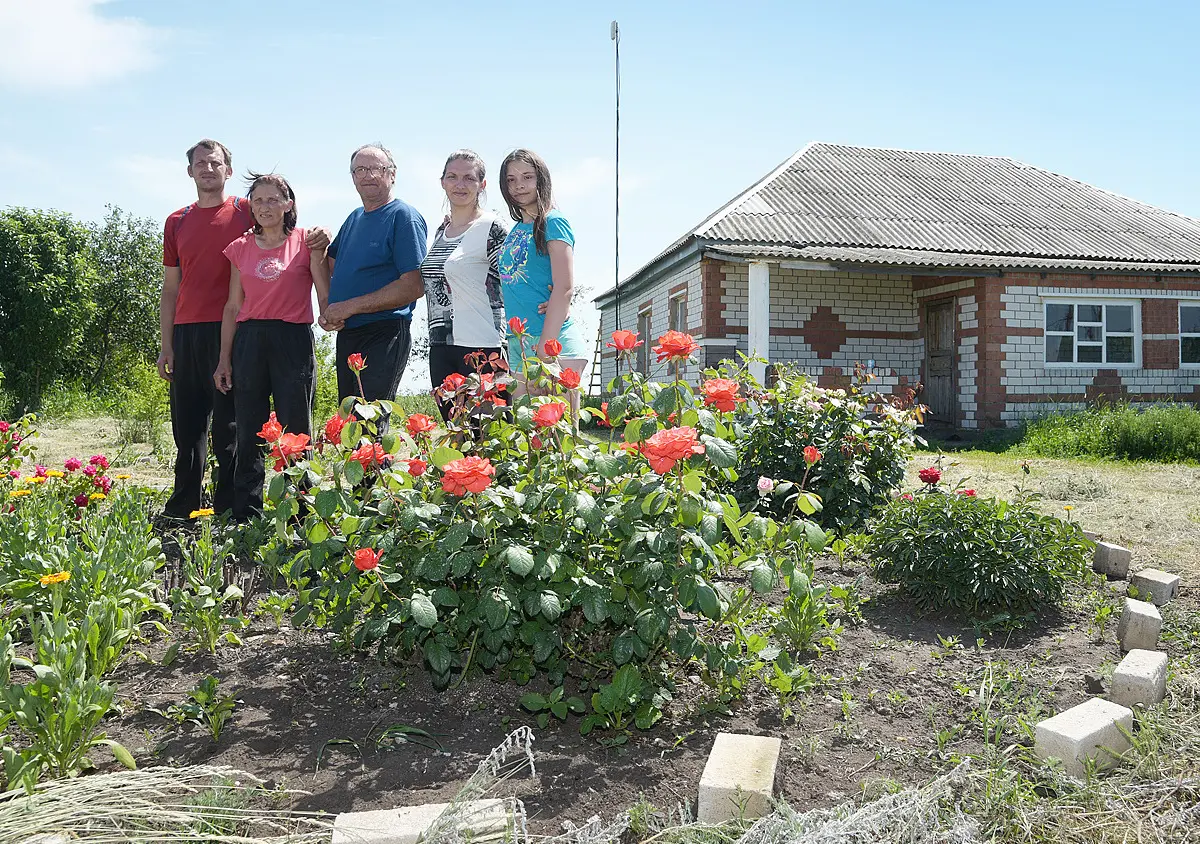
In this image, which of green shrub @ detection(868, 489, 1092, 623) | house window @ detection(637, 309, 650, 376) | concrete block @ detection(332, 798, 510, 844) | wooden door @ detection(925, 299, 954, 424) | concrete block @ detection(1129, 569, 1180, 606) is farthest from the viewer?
house window @ detection(637, 309, 650, 376)

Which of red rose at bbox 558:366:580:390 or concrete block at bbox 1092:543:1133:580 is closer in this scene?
red rose at bbox 558:366:580:390

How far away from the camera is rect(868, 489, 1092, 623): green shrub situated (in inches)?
133

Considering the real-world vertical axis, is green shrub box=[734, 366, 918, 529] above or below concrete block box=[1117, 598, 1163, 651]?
above

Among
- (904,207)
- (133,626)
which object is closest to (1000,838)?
(133,626)

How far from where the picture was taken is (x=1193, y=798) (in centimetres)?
213

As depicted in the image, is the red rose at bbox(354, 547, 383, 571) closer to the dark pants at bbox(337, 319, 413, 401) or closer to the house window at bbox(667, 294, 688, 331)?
the dark pants at bbox(337, 319, 413, 401)

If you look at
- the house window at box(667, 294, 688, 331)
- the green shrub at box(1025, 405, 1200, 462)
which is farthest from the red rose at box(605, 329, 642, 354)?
the house window at box(667, 294, 688, 331)

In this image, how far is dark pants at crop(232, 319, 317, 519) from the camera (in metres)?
4.20

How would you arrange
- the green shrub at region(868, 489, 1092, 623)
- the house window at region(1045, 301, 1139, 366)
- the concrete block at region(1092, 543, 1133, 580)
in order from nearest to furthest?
the green shrub at region(868, 489, 1092, 623) < the concrete block at region(1092, 543, 1133, 580) < the house window at region(1045, 301, 1139, 366)

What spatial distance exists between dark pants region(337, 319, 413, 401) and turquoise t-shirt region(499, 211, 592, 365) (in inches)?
27.7

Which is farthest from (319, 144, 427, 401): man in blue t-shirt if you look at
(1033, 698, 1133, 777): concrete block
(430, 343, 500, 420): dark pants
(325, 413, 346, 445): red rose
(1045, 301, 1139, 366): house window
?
(1045, 301, 1139, 366): house window

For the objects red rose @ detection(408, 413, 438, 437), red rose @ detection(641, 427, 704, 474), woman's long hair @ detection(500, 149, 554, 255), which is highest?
woman's long hair @ detection(500, 149, 554, 255)

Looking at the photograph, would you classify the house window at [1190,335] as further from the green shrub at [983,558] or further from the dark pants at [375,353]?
the dark pants at [375,353]

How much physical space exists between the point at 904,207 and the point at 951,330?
2.28 metres
